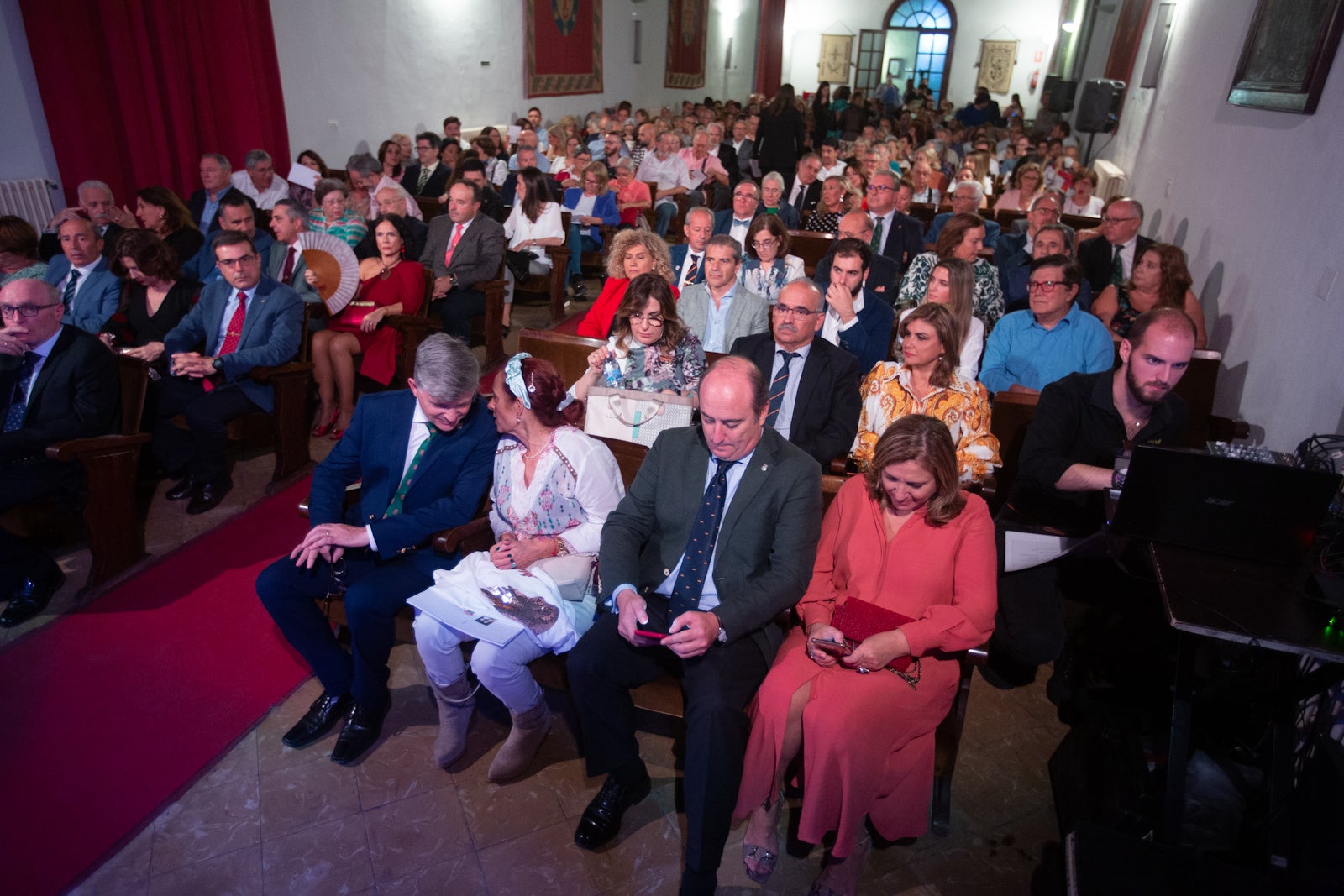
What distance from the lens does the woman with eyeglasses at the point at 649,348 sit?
3414 millimetres

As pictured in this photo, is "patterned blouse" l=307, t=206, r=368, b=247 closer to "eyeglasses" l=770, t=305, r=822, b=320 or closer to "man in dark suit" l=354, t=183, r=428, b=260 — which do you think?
"man in dark suit" l=354, t=183, r=428, b=260

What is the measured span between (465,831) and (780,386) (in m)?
1.94

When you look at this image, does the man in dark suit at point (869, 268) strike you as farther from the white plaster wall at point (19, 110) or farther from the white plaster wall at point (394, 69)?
the white plaster wall at point (394, 69)

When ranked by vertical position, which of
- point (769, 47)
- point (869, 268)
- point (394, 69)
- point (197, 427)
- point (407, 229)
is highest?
point (769, 47)

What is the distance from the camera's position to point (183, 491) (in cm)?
400

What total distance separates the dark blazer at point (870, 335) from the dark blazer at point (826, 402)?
698mm

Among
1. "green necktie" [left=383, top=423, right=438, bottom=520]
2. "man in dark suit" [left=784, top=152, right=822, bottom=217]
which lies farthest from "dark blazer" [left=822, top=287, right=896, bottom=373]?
"man in dark suit" [left=784, top=152, right=822, bottom=217]

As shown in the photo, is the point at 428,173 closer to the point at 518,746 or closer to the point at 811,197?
the point at 811,197

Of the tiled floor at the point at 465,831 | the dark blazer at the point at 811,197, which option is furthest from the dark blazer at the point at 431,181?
the tiled floor at the point at 465,831

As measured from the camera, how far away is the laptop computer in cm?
212

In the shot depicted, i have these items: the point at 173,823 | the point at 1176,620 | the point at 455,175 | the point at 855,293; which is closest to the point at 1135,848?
the point at 1176,620

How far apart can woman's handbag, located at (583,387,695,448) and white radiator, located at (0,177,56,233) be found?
5266 mm

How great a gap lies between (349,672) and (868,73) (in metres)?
23.8

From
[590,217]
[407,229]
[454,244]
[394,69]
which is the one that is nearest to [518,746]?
[454,244]
